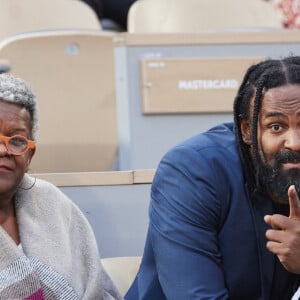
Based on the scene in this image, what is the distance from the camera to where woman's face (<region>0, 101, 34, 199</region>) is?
2.01 meters

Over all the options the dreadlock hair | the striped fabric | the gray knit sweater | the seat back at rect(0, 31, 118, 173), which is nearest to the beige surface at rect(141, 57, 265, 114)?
the seat back at rect(0, 31, 118, 173)

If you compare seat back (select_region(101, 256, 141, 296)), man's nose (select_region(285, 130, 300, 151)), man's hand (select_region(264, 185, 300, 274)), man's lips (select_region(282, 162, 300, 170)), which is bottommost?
seat back (select_region(101, 256, 141, 296))

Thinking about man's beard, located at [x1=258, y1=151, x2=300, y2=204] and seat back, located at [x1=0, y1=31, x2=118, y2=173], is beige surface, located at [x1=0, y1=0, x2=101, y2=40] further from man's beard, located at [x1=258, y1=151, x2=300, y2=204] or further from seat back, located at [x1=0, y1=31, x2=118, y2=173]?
man's beard, located at [x1=258, y1=151, x2=300, y2=204]

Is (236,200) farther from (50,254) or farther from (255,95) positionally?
(50,254)

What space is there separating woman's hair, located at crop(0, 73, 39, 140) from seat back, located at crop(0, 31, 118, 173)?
1.00 meters

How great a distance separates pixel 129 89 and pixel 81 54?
0.30m

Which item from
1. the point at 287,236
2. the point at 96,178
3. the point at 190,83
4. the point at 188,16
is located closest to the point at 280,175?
the point at 287,236

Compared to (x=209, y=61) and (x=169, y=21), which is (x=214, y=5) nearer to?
(x=169, y=21)

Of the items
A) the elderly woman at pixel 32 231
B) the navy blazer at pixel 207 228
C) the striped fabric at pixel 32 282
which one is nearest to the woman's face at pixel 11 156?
the elderly woman at pixel 32 231

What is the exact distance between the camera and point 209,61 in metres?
3.05

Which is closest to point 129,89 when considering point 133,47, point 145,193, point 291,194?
point 133,47

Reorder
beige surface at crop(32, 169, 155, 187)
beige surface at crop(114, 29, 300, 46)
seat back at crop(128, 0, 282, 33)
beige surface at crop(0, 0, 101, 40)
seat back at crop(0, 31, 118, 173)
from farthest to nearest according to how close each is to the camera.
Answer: seat back at crop(128, 0, 282, 33), beige surface at crop(0, 0, 101, 40), seat back at crop(0, 31, 118, 173), beige surface at crop(114, 29, 300, 46), beige surface at crop(32, 169, 155, 187)

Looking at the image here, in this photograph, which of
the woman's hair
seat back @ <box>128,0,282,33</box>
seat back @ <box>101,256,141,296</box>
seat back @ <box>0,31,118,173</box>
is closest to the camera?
the woman's hair

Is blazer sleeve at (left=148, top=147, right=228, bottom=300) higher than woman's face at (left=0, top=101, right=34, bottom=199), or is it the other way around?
woman's face at (left=0, top=101, right=34, bottom=199)
